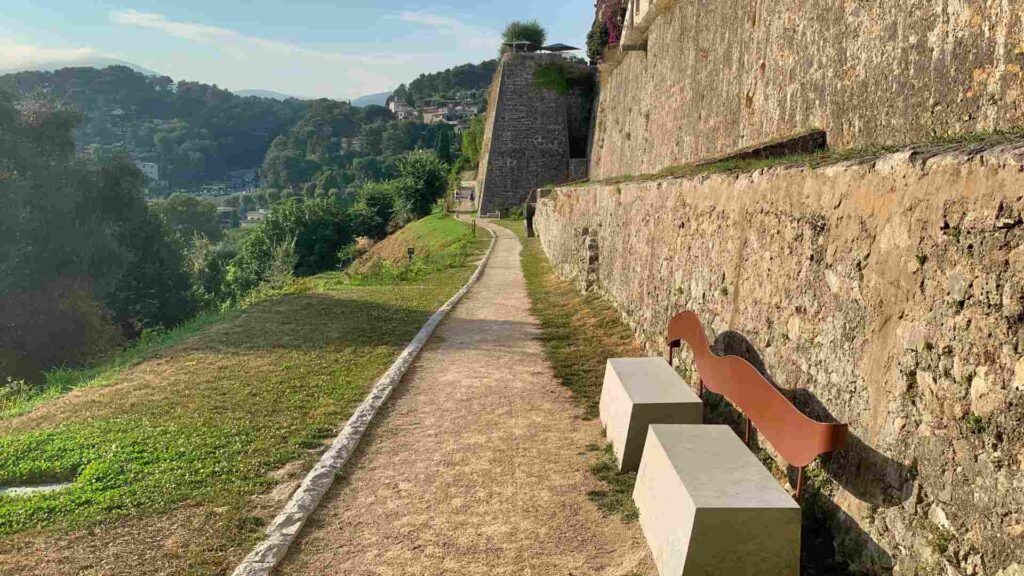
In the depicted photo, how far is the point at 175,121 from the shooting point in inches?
4828

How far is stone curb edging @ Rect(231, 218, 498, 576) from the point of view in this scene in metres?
3.28

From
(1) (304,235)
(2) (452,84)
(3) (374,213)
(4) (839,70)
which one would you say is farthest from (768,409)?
(2) (452,84)

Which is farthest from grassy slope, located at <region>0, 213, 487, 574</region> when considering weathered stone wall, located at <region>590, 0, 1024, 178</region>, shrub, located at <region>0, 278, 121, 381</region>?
shrub, located at <region>0, 278, 121, 381</region>

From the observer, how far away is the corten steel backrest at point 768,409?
292cm

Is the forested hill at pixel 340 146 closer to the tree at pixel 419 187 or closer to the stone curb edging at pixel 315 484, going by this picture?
the tree at pixel 419 187

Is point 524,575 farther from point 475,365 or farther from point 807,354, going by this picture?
point 475,365

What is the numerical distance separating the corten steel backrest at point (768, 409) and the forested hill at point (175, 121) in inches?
4716

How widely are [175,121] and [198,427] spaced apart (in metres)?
137

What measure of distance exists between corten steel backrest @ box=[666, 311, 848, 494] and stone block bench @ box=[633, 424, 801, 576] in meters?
0.21

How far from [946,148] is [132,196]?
28.0 m

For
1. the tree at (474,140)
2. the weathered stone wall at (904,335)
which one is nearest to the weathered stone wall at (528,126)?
the tree at (474,140)

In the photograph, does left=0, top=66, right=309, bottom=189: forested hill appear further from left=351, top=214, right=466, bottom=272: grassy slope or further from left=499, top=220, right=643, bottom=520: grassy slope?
left=499, top=220, right=643, bottom=520: grassy slope

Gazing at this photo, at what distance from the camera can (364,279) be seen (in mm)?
16703

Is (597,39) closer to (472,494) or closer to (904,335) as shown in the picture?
(472,494)
